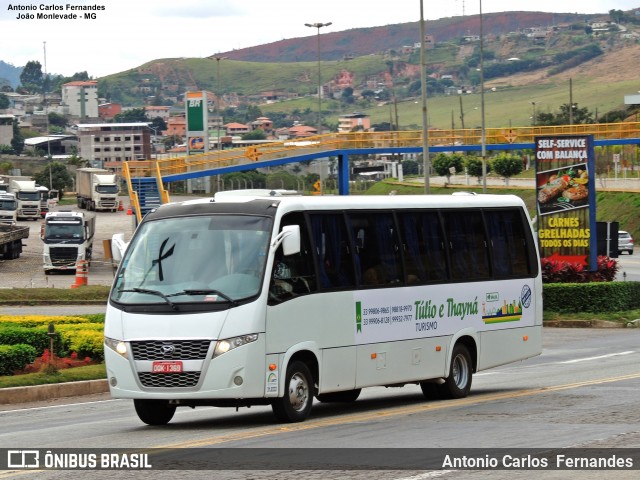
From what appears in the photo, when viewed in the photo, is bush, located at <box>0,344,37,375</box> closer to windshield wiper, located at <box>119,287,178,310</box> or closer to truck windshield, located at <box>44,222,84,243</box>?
windshield wiper, located at <box>119,287,178,310</box>

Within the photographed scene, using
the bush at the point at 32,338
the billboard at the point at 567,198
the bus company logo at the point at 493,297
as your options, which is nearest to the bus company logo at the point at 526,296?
the bus company logo at the point at 493,297

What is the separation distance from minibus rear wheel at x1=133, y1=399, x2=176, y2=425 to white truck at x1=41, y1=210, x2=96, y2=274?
4231 cm

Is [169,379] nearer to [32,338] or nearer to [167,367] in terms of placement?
[167,367]

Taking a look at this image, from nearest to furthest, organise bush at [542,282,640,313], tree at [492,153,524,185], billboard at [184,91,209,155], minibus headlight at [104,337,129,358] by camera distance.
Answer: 1. minibus headlight at [104,337,129,358]
2. bush at [542,282,640,313]
3. tree at [492,153,524,185]
4. billboard at [184,91,209,155]

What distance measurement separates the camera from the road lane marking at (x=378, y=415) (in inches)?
514

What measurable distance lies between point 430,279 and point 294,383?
12.3 feet

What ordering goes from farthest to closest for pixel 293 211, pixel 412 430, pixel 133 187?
pixel 133 187
pixel 293 211
pixel 412 430

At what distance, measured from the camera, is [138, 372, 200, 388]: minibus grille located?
14.0 metres

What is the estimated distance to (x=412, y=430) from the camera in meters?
14.0

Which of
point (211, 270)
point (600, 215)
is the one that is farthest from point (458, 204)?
point (600, 215)

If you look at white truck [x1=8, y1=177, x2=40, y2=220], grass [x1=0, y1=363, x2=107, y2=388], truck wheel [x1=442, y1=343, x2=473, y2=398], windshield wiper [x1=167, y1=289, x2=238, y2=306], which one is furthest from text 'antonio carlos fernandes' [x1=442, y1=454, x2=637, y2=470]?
white truck [x1=8, y1=177, x2=40, y2=220]

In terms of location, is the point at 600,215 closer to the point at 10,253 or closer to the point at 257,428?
the point at 10,253

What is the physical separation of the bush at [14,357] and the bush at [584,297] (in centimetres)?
1974

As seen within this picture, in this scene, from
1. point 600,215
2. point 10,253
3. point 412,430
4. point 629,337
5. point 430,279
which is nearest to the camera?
point 412,430
